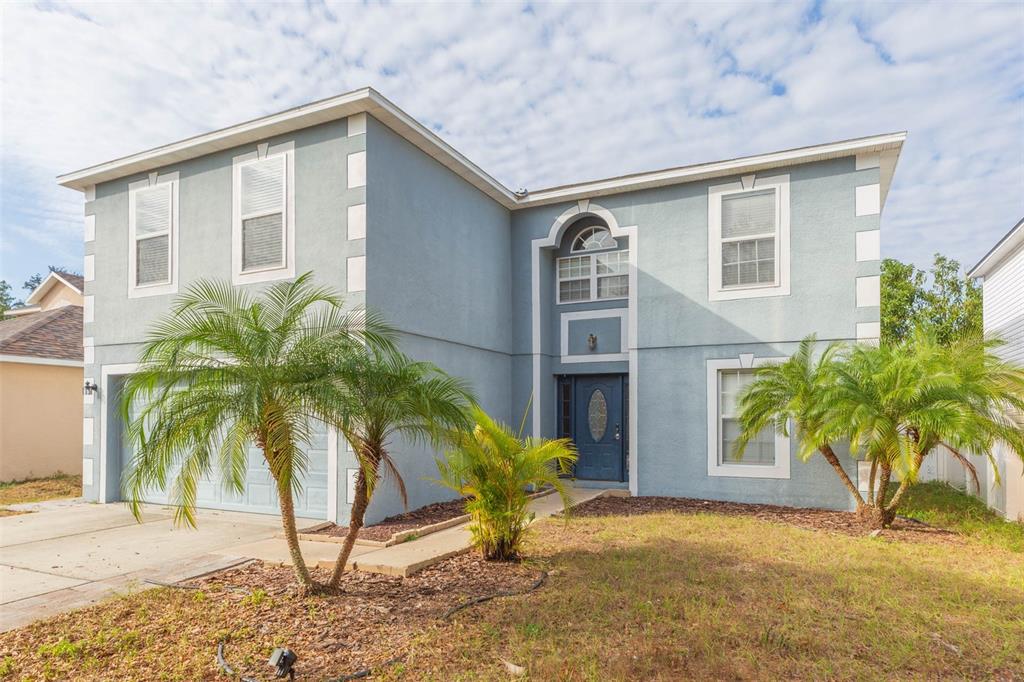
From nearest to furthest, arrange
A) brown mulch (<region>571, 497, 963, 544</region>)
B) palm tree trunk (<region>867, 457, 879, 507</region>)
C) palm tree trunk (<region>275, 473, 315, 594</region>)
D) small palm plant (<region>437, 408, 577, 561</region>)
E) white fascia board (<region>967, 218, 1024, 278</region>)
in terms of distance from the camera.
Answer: palm tree trunk (<region>275, 473, 315, 594</region>)
small palm plant (<region>437, 408, 577, 561</region>)
brown mulch (<region>571, 497, 963, 544</region>)
palm tree trunk (<region>867, 457, 879, 507</region>)
white fascia board (<region>967, 218, 1024, 278</region>)

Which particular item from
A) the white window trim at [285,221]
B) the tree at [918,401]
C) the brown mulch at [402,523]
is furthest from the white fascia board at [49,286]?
the tree at [918,401]

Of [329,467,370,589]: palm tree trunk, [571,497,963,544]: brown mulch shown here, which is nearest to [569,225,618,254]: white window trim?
[571,497,963,544]: brown mulch

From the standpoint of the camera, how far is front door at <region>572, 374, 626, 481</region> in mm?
11594

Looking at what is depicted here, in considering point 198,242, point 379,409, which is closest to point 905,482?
point 379,409

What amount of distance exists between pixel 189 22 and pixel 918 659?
9891 millimetres

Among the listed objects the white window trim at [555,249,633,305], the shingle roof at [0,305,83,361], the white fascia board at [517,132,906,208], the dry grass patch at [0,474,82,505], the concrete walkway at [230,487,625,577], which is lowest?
the dry grass patch at [0,474,82,505]

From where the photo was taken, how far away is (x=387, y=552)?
6.72 meters

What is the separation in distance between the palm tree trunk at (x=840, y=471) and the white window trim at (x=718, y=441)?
0.85 metres

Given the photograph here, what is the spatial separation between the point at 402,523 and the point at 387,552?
1.52 metres

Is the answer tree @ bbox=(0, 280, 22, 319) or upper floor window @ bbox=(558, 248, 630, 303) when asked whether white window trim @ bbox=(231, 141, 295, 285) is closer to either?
upper floor window @ bbox=(558, 248, 630, 303)

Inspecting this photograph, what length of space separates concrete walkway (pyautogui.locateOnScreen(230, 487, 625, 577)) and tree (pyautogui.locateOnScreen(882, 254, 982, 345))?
21.5 metres

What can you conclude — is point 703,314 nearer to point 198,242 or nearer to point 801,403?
point 801,403

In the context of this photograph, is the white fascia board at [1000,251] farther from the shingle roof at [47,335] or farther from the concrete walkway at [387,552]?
the shingle roof at [47,335]

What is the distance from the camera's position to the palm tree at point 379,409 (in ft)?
16.1
